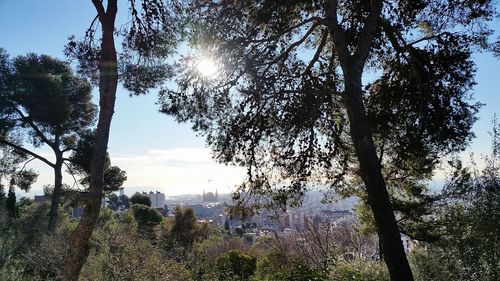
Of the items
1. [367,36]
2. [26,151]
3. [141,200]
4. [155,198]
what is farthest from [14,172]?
[155,198]

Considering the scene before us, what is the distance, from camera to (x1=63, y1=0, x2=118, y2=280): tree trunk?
5141mm

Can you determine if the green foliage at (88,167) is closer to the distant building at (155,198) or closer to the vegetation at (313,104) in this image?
the vegetation at (313,104)

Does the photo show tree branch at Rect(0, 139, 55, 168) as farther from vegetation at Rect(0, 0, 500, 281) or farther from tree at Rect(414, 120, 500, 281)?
tree at Rect(414, 120, 500, 281)

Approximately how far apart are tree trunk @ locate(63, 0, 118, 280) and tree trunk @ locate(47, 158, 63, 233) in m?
13.5

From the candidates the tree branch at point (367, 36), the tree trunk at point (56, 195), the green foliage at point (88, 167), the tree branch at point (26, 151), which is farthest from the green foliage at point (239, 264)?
the tree branch at point (26, 151)

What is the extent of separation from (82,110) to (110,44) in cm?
1519

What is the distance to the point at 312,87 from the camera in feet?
21.2

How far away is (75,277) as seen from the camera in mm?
5016

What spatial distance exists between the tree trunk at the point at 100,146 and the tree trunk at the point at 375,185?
11.0 feet

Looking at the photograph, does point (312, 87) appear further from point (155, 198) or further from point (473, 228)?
point (155, 198)

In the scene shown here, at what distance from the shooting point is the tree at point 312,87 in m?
6.02

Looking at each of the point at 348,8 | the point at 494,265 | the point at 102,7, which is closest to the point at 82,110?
the point at 102,7

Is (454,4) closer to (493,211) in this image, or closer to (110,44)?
(493,211)

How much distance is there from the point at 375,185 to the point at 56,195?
16573 mm
